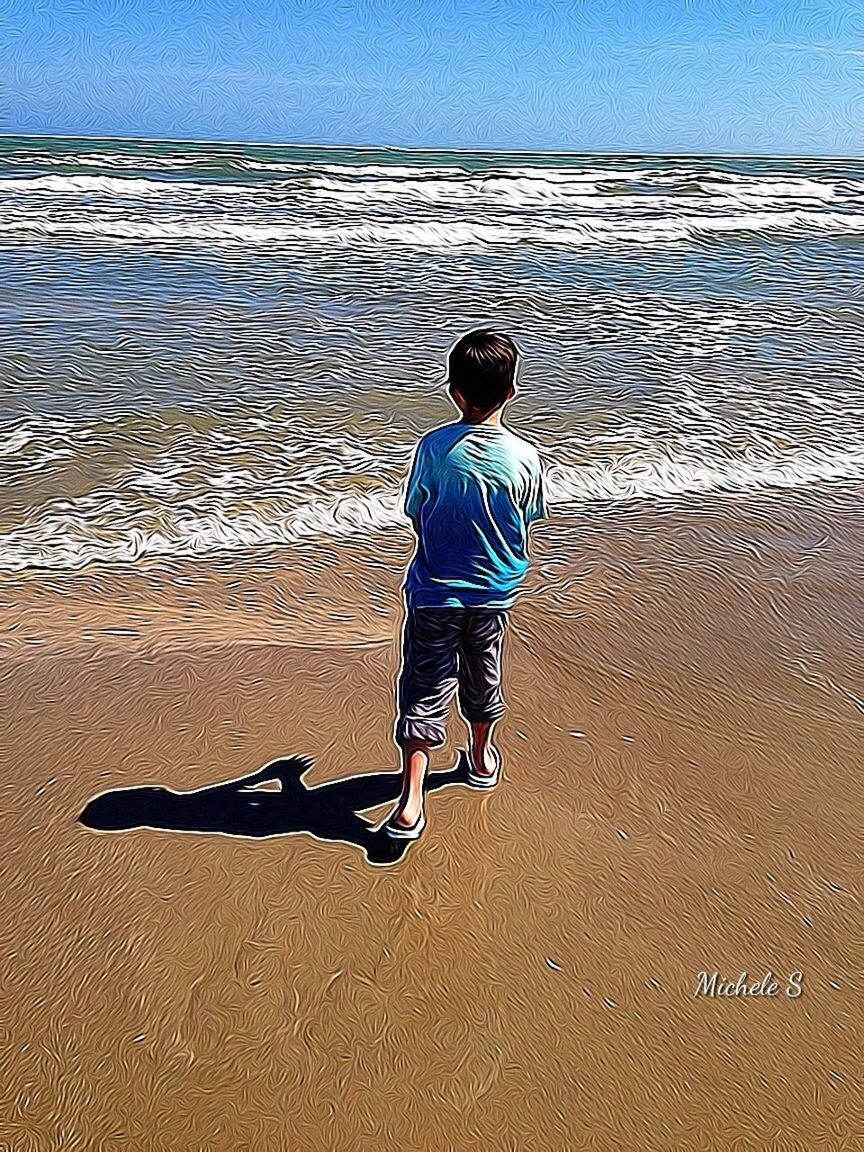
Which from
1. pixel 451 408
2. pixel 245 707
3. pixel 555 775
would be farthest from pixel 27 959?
pixel 451 408

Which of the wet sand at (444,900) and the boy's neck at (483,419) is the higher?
the boy's neck at (483,419)

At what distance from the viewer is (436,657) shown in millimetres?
2912

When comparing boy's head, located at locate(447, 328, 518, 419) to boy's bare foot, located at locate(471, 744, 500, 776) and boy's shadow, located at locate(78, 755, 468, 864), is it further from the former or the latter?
boy's shadow, located at locate(78, 755, 468, 864)

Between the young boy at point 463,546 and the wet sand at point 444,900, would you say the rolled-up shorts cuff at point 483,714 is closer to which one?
the young boy at point 463,546

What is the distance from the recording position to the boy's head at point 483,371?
8.79 ft

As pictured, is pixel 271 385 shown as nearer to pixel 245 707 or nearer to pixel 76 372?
pixel 76 372

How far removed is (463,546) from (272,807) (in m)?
0.97

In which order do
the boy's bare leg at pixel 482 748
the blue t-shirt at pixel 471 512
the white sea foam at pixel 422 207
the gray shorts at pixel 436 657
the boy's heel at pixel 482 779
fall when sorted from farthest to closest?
the white sea foam at pixel 422 207
the boy's heel at pixel 482 779
the boy's bare leg at pixel 482 748
the gray shorts at pixel 436 657
the blue t-shirt at pixel 471 512

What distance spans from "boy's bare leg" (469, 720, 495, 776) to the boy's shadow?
0.09 metres

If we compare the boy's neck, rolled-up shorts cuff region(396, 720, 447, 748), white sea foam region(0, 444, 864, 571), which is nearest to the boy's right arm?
the boy's neck

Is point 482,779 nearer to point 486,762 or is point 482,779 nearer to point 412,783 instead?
point 486,762
